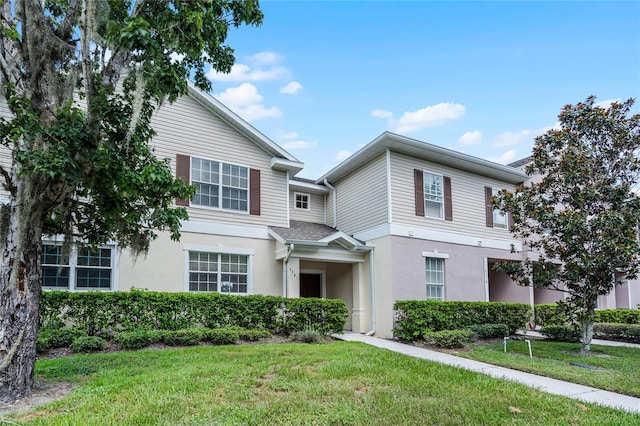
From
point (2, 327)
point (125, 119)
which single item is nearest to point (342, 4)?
point (125, 119)

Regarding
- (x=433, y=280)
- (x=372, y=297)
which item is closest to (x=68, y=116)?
(x=372, y=297)

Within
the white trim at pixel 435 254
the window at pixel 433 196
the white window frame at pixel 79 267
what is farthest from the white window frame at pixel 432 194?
the white window frame at pixel 79 267

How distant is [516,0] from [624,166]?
5.07 meters

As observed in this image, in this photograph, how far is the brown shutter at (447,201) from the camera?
14367 mm

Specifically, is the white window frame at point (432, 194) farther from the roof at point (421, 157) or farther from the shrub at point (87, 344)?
the shrub at point (87, 344)

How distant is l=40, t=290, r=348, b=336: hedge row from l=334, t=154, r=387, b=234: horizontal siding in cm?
355

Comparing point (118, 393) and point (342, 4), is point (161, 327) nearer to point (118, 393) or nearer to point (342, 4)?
point (118, 393)

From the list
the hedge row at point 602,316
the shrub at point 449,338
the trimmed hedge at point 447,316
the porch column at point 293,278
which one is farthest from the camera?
the hedge row at point 602,316

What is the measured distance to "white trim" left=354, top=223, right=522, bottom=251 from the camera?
510 inches

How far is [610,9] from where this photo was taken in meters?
10.4

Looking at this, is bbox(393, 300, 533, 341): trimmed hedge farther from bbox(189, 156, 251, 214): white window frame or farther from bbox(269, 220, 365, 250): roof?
bbox(189, 156, 251, 214): white window frame

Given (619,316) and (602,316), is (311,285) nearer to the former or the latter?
(602,316)

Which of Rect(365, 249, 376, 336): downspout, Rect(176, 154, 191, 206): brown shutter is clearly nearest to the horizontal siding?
Rect(365, 249, 376, 336): downspout

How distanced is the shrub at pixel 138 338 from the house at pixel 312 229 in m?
1.94
